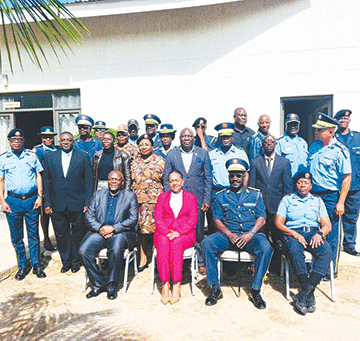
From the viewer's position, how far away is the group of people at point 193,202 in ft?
12.2

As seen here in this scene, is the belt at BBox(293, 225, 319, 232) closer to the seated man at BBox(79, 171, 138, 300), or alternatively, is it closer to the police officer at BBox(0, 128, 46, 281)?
the seated man at BBox(79, 171, 138, 300)

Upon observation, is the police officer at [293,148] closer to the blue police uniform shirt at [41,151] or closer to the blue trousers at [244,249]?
the blue trousers at [244,249]

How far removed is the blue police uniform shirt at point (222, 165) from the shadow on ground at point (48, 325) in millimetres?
2199

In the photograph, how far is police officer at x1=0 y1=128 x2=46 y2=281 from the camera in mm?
4293

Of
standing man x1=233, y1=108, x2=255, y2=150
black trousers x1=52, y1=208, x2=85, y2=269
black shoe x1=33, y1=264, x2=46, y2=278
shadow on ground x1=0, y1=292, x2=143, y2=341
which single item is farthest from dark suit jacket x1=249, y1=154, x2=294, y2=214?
black shoe x1=33, y1=264, x2=46, y2=278

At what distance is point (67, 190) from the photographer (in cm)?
441

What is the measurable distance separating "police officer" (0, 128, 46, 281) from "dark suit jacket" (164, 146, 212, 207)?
1.83 m

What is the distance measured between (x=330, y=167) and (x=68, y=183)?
3497 mm

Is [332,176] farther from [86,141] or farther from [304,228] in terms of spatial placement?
[86,141]

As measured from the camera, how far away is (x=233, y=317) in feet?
10.6

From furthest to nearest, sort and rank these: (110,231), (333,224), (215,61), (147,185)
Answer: (215,61), (147,185), (333,224), (110,231)

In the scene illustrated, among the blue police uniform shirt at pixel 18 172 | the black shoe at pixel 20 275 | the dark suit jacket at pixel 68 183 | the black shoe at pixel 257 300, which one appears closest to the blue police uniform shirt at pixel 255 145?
the black shoe at pixel 257 300

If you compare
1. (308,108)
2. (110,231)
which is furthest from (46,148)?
(308,108)

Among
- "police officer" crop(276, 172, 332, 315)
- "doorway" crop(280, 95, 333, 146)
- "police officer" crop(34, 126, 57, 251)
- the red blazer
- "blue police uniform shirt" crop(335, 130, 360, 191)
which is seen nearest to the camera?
"police officer" crop(276, 172, 332, 315)
